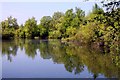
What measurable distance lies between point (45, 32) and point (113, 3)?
49391mm

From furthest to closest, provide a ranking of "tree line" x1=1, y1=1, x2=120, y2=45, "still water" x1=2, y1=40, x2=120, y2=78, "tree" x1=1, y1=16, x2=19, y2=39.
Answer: "tree" x1=1, y1=16, x2=19, y2=39
"tree line" x1=1, y1=1, x2=120, y2=45
"still water" x1=2, y1=40, x2=120, y2=78

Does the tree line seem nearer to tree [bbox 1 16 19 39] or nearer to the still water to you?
tree [bbox 1 16 19 39]

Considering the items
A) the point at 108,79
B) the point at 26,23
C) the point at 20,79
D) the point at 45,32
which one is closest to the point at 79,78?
the point at 108,79

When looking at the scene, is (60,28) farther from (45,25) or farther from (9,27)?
(9,27)

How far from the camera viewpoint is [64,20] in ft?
139

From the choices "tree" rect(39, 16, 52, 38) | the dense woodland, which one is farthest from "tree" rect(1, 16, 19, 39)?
"tree" rect(39, 16, 52, 38)

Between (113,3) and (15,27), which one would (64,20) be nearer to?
(15,27)

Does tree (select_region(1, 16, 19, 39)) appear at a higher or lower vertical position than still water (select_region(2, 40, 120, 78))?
higher

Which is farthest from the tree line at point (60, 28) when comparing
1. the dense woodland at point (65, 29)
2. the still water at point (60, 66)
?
the still water at point (60, 66)

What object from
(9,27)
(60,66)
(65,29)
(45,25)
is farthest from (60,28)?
(60,66)

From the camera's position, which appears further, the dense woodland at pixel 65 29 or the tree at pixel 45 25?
the tree at pixel 45 25

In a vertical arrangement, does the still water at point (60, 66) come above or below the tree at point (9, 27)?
below

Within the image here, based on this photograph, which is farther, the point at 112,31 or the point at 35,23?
Answer: the point at 35,23

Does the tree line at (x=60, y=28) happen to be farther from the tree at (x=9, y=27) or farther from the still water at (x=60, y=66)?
the still water at (x=60, y=66)
